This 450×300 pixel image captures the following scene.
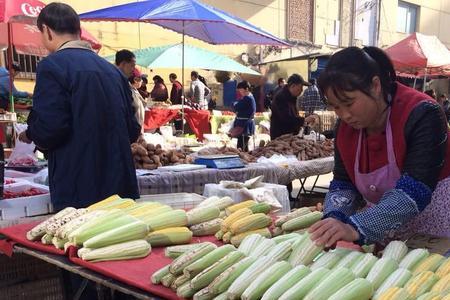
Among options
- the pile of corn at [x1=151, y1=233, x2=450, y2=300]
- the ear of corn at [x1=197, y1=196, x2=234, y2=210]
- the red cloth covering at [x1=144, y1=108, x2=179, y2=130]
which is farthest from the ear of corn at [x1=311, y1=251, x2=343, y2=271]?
the red cloth covering at [x1=144, y1=108, x2=179, y2=130]

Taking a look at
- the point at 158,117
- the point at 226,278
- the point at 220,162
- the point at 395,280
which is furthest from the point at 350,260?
the point at 158,117

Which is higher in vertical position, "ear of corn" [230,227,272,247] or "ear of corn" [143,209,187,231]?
"ear of corn" [143,209,187,231]

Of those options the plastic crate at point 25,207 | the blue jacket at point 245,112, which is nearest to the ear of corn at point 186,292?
the plastic crate at point 25,207

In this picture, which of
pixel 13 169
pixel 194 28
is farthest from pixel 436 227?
pixel 194 28

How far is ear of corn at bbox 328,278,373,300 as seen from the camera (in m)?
1.21

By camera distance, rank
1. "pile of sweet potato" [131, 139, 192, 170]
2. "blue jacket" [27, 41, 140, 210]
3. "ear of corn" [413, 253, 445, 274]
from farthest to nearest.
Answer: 1. "pile of sweet potato" [131, 139, 192, 170]
2. "blue jacket" [27, 41, 140, 210]
3. "ear of corn" [413, 253, 445, 274]

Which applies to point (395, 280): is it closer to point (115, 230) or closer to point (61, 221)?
point (115, 230)

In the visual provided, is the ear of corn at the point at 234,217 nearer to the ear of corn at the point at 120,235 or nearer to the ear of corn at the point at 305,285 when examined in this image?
the ear of corn at the point at 120,235

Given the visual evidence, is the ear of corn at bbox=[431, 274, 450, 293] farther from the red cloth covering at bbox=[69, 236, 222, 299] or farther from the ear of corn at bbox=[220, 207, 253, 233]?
the ear of corn at bbox=[220, 207, 253, 233]

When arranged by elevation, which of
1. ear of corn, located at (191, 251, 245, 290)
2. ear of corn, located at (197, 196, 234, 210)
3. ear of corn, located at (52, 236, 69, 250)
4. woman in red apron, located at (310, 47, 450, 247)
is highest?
woman in red apron, located at (310, 47, 450, 247)

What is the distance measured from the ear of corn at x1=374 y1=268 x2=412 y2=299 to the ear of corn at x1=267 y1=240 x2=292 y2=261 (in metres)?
0.33

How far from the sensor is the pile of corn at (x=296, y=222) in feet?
6.64

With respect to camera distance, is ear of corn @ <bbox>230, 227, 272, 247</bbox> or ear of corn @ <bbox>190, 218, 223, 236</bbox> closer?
ear of corn @ <bbox>230, 227, 272, 247</bbox>

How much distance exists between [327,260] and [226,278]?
1.08 feet
